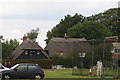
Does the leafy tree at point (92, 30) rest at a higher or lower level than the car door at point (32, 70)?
higher

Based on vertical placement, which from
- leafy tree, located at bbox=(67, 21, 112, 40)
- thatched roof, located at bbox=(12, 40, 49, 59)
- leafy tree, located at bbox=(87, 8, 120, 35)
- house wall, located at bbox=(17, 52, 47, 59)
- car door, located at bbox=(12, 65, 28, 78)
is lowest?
car door, located at bbox=(12, 65, 28, 78)

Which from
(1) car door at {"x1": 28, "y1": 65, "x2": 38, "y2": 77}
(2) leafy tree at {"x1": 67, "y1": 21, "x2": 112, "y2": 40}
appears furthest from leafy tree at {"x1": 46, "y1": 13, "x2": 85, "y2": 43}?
(1) car door at {"x1": 28, "y1": 65, "x2": 38, "y2": 77}

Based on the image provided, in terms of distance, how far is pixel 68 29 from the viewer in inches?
4262

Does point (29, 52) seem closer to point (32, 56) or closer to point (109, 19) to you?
point (32, 56)

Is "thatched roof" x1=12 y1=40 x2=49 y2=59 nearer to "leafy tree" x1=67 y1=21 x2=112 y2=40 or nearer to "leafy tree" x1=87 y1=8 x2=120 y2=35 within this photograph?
"leafy tree" x1=67 y1=21 x2=112 y2=40

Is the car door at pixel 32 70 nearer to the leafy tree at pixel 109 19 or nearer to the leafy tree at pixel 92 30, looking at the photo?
the leafy tree at pixel 92 30

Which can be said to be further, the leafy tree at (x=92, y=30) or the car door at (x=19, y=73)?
the leafy tree at (x=92, y=30)

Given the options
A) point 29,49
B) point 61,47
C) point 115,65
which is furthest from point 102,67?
point 61,47

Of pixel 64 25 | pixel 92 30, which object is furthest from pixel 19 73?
pixel 64 25

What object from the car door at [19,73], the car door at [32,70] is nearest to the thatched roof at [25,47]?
the car door at [32,70]

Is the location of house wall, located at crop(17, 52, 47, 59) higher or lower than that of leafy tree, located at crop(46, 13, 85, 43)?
lower

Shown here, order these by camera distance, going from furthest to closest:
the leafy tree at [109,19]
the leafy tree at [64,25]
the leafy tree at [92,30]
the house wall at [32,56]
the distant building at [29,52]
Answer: the leafy tree at [64,25], the leafy tree at [109,19], the leafy tree at [92,30], the house wall at [32,56], the distant building at [29,52]

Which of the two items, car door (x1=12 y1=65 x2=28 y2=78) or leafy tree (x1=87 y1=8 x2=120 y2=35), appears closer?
car door (x1=12 y1=65 x2=28 y2=78)

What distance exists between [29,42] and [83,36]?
66.7 feet
